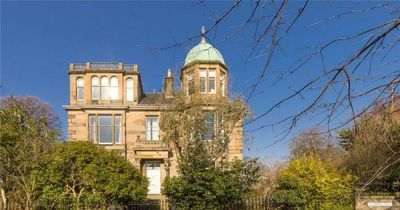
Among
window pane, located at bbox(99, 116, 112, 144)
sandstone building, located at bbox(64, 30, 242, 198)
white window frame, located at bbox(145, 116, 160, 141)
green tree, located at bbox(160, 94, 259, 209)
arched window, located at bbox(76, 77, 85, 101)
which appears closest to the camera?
green tree, located at bbox(160, 94, 259, 209)

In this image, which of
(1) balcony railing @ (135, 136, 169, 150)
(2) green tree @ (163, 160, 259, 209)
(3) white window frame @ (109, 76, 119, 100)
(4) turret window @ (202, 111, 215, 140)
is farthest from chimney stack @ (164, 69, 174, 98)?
(2) green tree @ (163, 160, 259, 209)

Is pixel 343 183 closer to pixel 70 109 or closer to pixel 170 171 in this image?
pixel 170 171

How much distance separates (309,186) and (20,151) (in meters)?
12.8

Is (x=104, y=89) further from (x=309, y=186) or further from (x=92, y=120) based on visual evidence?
(x=309, y=186)

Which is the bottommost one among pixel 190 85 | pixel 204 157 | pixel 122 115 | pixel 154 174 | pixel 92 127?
pixel 154 174

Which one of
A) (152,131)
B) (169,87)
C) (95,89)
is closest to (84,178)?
(169,87)

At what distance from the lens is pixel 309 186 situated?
16016 mm

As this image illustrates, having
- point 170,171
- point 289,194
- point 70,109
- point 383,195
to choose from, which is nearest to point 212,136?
point 289,194

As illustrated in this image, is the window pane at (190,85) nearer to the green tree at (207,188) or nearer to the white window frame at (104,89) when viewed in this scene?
the green tree at (207,188)

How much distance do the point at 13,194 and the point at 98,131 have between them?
1024 cm

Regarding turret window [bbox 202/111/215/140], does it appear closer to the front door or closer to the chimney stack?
the chimney stack

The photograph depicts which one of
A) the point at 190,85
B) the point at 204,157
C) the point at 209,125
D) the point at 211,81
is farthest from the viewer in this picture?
the point at 211,81

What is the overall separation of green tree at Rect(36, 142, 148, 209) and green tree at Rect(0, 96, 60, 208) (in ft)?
1.80

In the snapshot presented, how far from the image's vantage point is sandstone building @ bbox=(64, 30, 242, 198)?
22.8 metres
